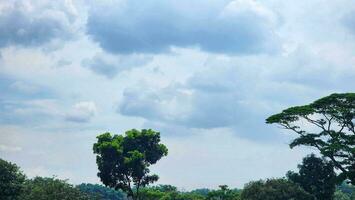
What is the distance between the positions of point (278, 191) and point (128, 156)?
22475mm

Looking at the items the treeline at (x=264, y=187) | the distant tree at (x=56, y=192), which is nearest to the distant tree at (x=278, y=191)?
the treeline at (x=264, y=187)

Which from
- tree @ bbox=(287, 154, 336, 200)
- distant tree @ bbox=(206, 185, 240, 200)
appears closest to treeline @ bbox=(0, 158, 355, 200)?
tree @ bbox=(287, 154, 336, 200)

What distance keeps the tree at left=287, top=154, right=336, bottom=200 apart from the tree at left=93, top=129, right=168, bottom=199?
66.9ft

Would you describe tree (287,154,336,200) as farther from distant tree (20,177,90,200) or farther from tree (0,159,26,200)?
tree (0,159,26,200)

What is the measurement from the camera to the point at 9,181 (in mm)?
56750

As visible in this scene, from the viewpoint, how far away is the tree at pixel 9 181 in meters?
55.9

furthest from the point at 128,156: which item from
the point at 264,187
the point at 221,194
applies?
the point at 264,187

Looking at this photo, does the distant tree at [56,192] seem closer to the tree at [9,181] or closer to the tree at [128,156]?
the tree at [9,181]

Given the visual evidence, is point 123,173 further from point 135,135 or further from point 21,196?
point 21,196

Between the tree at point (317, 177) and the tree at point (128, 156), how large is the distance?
2038 centimetres

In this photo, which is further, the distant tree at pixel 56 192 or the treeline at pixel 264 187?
the treeline at pixel 264 187

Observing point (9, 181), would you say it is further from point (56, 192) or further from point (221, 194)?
point (221, 194)

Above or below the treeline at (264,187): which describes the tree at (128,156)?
above

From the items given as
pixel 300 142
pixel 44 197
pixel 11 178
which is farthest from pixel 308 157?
pixel 11 178
